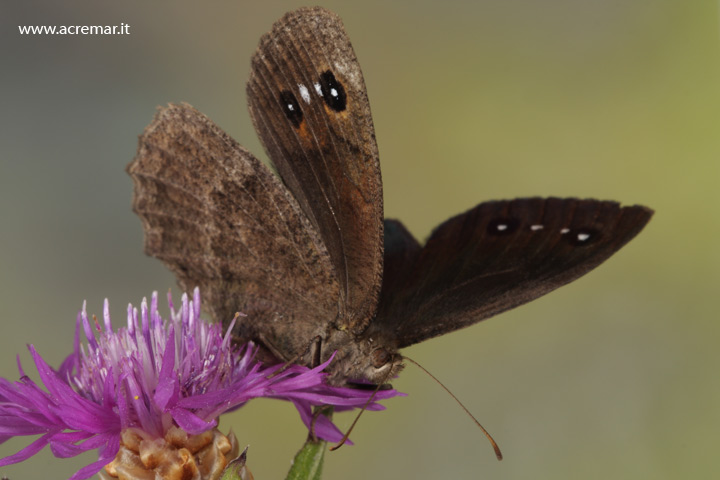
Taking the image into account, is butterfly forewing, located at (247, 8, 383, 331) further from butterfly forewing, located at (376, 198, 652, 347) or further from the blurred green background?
the blurred green background

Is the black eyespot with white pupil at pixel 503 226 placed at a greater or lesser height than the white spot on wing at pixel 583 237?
greater

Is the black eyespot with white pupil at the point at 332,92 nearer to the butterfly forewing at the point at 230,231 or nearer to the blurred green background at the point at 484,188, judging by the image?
the butterfly forewing at the point at 230,231

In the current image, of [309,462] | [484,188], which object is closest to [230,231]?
[309,462]

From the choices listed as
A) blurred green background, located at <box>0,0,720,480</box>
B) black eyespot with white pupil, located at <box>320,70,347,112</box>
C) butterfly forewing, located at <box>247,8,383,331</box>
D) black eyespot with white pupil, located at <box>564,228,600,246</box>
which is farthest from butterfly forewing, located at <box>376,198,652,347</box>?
blurred green background, located at <box>0,0,720,480</box>

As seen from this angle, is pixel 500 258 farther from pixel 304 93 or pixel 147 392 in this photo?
pixel 147 392

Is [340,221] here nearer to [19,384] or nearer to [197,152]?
[197,152]

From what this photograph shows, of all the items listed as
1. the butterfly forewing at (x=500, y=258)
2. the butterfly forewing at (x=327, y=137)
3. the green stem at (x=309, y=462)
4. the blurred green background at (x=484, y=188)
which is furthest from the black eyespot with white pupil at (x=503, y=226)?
the blurred green background at (x=484, y=188)

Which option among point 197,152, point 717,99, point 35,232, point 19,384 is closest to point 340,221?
point 197,152
